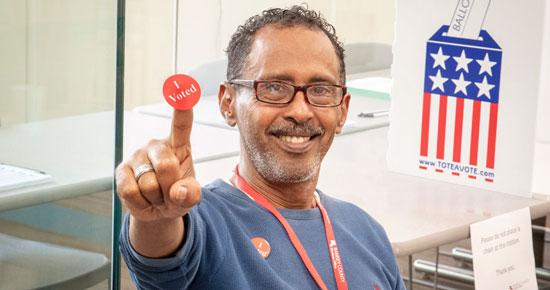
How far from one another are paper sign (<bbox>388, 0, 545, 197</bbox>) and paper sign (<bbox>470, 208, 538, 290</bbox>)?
221mm

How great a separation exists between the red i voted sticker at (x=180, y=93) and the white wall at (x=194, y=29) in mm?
4159

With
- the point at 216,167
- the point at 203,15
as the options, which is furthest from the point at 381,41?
the point at 216,167

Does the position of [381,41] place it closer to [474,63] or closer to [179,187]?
[474,63]

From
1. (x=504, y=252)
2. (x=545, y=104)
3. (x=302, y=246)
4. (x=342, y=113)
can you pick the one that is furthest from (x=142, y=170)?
(x=545, y=104)

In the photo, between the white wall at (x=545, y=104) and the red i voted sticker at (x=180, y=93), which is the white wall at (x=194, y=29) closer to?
the white wall at (x=545, y=104)

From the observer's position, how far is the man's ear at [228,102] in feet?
5.34

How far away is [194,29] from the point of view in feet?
17.7

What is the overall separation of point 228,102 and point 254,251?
312 mm

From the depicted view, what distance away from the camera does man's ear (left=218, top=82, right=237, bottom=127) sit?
163 centimetres

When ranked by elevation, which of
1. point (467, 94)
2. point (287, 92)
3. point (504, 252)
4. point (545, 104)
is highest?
point (287, 92)

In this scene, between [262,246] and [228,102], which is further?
[228,102]

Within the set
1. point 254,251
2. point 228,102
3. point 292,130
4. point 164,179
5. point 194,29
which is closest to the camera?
point 164,179

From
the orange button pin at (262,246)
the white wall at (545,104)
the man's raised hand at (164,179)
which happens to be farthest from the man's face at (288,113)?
the white wall at (545,104)

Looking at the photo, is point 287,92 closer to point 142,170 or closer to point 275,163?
point 275,163
